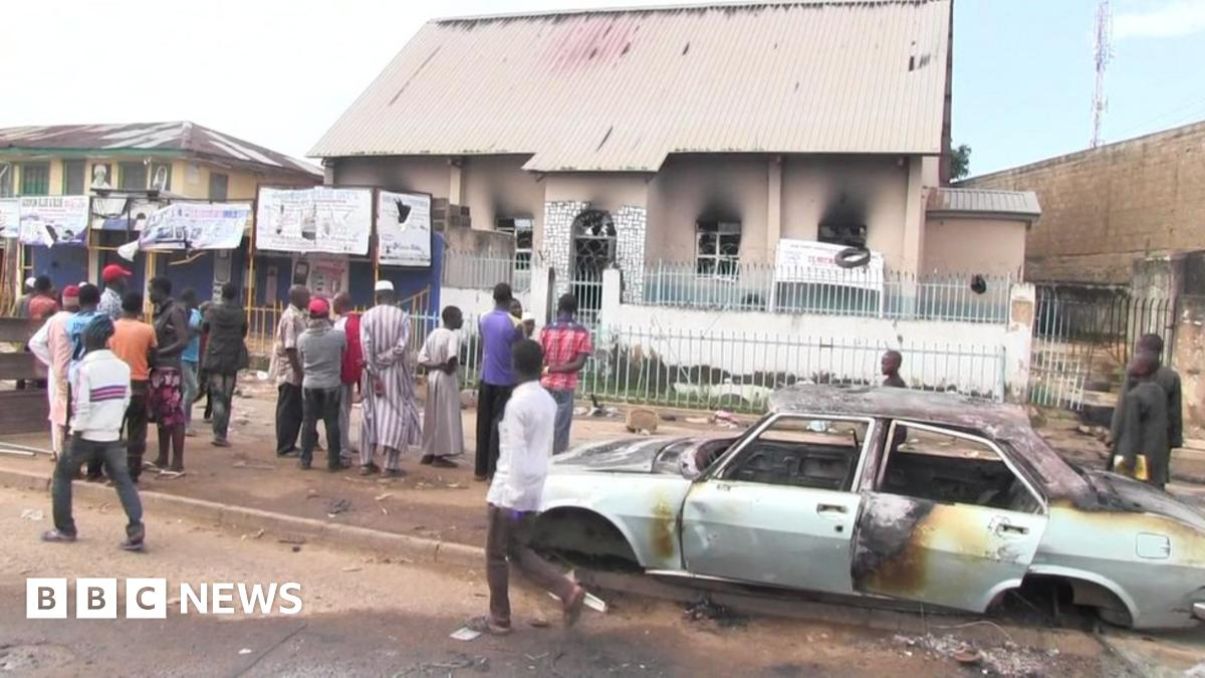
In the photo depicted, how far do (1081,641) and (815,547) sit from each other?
1.49m

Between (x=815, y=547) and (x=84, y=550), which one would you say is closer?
(x=815, y=547)

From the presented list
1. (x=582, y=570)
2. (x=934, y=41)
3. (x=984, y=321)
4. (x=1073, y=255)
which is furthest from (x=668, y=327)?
(x=1073, y=255)

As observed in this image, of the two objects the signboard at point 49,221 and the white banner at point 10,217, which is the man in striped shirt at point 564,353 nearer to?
the signboard at point 49,221

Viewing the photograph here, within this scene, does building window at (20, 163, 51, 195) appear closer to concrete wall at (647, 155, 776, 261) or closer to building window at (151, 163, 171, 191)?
building window at (151, 163, 171, 191)

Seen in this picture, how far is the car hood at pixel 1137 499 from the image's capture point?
4.69 metres

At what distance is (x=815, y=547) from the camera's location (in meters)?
4.77

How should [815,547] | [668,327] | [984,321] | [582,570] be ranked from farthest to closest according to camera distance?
[668,327] < [984,321] < [582,570] < [815,547]

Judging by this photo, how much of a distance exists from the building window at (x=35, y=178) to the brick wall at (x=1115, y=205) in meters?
28.9

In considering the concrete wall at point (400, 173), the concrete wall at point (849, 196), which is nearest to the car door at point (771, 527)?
the concrete wall at point (849, 196)

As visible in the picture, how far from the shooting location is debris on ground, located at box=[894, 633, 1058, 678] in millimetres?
4457

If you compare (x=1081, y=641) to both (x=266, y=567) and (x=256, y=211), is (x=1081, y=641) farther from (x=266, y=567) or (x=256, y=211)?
(x=256, y=211)

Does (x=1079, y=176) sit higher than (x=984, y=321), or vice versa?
(x=1079, y=176)

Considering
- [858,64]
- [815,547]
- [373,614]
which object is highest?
[858,64]

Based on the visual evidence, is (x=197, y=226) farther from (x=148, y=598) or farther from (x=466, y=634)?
(x=466, y=634)
